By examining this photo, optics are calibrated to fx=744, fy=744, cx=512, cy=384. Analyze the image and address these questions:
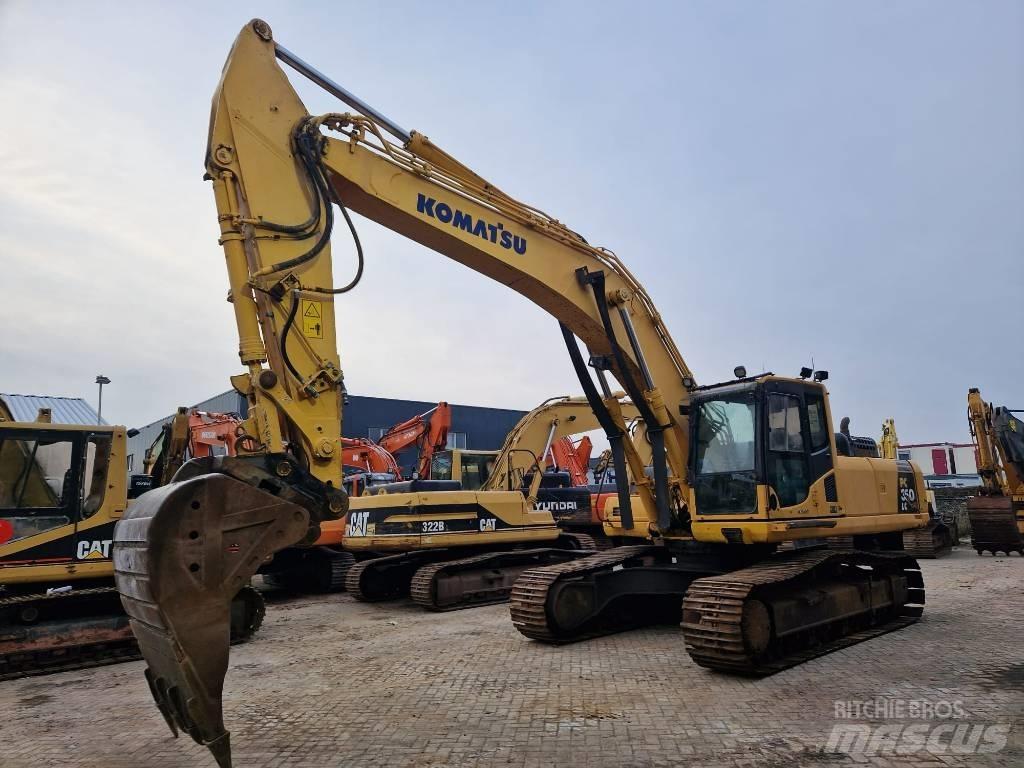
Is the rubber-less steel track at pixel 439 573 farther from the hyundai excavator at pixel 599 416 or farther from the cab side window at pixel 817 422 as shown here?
the cab side window at pixel 817 422

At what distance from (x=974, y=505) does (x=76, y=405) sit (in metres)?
→ 28.3

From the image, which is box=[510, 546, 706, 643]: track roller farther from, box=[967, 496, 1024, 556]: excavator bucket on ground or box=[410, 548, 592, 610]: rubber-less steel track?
box=[967, 496, 1024, 556]: excavator bucket on ground

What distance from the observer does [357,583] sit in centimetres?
1131

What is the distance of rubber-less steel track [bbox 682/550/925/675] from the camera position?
6.18m

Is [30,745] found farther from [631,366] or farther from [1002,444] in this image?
[1002,444]

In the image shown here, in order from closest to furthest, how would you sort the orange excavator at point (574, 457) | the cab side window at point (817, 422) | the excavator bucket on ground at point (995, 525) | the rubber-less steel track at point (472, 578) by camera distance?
the cab side window at point (817, 422) → the rubber-less steel track at point (472, 578) → the excavator bucket on ground at point (995, 525) → the orange excavator at point (574, 457)

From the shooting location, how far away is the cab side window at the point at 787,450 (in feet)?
24.8

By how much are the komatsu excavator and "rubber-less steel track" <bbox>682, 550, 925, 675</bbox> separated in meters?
9.43

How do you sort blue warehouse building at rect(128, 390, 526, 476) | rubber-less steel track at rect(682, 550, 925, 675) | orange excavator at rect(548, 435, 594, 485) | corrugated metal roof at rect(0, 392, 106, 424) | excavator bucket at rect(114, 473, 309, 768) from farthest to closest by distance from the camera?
blue warehouse building at rect(128, 390, 526, 476), corrugated metal roof at rect(0, 392, 106, 424), orange excavator at rect(548, 435, 594, 485), rubber-less steel track at rect(682, 550, 925, 675), excavator bucket at rect(114, 473, 309, 768)

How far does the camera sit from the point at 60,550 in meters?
7.93

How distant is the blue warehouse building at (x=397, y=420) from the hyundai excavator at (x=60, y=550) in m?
24.4

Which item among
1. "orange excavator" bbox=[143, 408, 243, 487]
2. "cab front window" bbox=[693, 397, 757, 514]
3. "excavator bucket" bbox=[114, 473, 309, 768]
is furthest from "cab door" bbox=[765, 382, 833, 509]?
"excavator bucket" bbox=[114, 473, 309, 768]

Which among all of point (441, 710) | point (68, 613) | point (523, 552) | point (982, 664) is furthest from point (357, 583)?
point (982, 664)

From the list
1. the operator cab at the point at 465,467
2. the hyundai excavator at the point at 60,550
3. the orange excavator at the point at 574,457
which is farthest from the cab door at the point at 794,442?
the orange excavator at the point at 574,457
